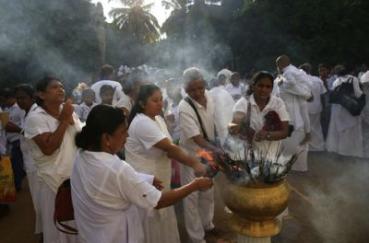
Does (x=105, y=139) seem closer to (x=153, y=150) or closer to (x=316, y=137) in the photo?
(x=153, y=150)

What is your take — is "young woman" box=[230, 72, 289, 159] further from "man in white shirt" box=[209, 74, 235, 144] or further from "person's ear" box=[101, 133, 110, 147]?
"person's ear" box=[101, 133, 110, 147]

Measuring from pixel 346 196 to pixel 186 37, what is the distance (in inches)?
776

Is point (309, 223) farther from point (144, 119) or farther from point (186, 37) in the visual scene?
point (186, 37)

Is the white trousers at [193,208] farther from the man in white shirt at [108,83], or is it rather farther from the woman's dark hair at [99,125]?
the woman's dark hair at [99,125]

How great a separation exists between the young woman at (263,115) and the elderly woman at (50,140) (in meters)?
1.76

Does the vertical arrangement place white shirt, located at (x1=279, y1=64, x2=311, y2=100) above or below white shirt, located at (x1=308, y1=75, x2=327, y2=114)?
above

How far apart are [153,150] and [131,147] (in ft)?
0.68

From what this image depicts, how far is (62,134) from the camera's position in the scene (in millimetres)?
3471

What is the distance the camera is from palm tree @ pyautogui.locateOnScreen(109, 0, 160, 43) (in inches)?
1513

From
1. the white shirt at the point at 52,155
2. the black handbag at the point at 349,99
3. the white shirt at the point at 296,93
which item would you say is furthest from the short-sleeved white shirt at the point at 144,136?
the black handbag at the point at 349,99

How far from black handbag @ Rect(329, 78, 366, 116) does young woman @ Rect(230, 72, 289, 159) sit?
462 centimetres

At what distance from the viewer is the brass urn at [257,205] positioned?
270 centimetres

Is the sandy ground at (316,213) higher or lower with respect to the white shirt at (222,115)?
lower

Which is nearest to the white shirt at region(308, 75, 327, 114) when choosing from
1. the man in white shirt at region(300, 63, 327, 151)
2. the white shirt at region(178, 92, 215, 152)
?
the man in white shirt at region(300, 63, 327, 151)
